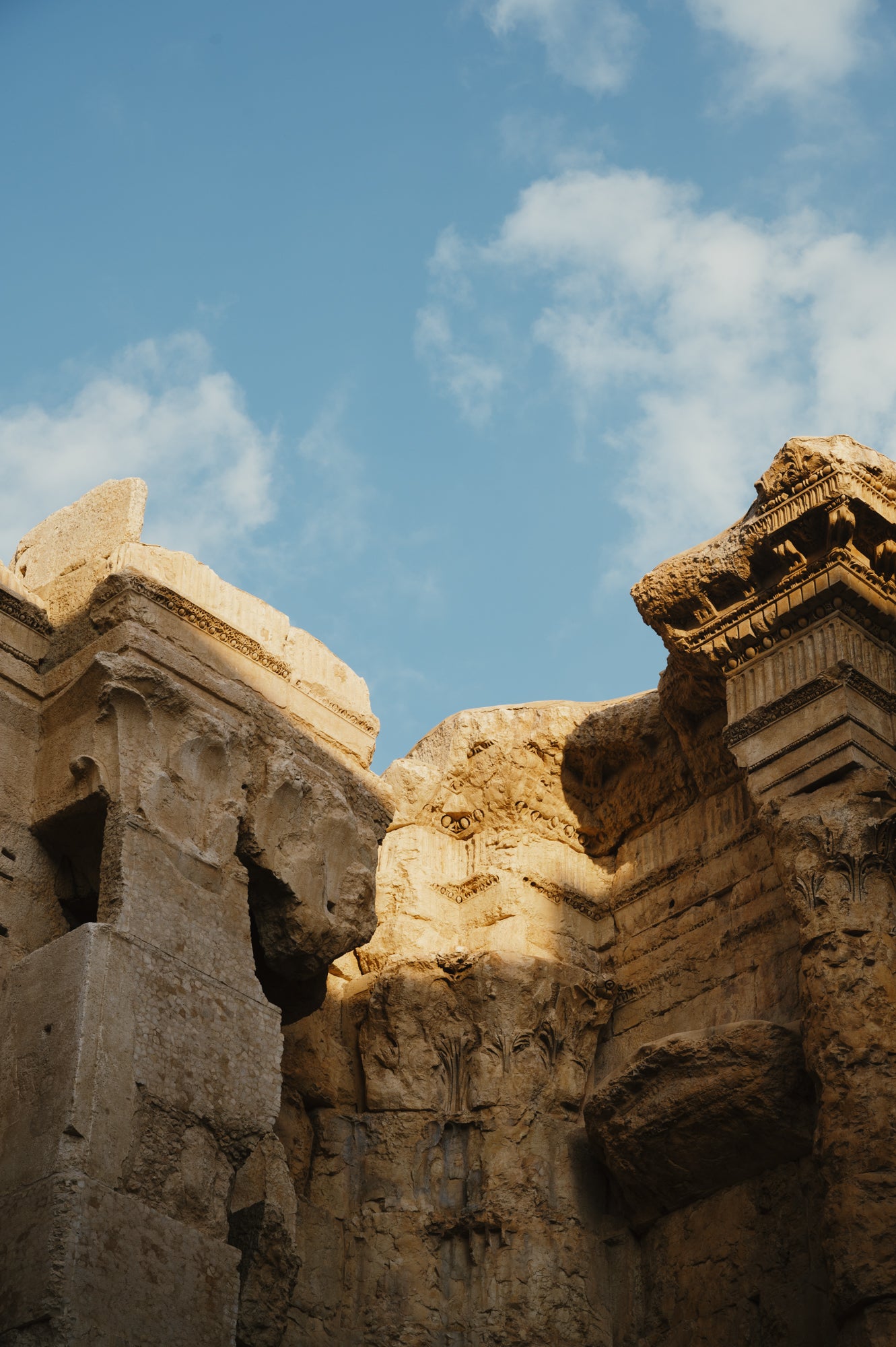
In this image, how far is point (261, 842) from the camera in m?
10.2

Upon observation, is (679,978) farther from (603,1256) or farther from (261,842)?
(261,842)

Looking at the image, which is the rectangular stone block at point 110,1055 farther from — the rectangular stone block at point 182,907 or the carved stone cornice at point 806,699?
the carved stone cornice at point 806,699

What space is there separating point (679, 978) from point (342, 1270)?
2763mm

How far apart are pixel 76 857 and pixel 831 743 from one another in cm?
429

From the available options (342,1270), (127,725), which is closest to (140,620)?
(127,725)

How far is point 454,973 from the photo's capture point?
1171 centimetres

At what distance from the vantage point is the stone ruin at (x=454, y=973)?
866 cm

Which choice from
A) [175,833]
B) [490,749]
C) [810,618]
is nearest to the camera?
[175,833]

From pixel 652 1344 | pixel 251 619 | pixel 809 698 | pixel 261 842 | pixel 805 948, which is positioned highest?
pixel 251 619

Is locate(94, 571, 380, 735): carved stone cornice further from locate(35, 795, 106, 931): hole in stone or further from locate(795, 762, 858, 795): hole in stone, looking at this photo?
locate(795, 762, 858, 795): hole in stone

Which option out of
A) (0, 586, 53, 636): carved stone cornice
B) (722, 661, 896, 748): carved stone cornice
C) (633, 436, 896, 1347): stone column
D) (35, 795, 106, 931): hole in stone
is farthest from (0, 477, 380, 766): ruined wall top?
(722, 661, 896, 748): carved stone cornice

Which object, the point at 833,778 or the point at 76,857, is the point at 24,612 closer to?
the point at 76,857

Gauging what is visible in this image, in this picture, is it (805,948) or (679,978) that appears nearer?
(805,948)

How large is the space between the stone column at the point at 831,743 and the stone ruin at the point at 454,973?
0.08ft
